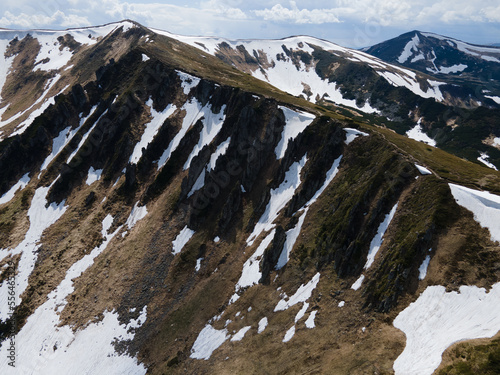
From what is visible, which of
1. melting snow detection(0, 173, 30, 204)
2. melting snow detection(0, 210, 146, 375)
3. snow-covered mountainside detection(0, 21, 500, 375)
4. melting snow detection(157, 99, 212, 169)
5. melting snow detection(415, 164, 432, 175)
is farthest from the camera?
melting snow detection(0, 173, 30, 204)

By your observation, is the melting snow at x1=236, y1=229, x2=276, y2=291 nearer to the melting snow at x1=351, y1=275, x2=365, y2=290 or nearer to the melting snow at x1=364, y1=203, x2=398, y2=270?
the melting snow at x1=351, y1=275, x2=365, y2=290

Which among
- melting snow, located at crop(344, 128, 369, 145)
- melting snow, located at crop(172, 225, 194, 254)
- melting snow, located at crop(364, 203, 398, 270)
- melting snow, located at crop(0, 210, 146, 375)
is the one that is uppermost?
melting snow, located at crop(344, 128, 369, 145)

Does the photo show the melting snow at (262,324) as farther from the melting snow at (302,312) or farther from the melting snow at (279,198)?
the melting snow at (279,198)

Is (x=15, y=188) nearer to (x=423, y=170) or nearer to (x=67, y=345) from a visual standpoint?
(x=67, y=345)

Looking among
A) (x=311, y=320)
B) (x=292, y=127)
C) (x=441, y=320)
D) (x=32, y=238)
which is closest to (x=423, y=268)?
(x=441, y=320)

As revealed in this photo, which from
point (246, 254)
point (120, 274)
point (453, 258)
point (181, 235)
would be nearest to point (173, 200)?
point (181, 235)

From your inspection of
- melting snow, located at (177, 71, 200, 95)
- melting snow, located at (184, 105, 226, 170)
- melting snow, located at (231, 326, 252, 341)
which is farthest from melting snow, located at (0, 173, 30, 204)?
melting snow, located at (231, 326, 252, 341)
